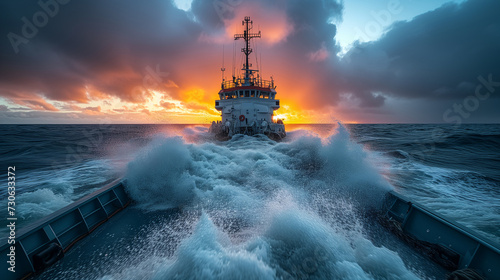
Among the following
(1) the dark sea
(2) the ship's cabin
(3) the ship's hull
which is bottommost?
(1) the dark sea

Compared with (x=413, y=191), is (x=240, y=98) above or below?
above

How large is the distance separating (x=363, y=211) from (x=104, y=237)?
7976 mm

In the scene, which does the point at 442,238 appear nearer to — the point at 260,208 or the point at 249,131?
the point at 260,208

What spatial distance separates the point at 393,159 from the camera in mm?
16328

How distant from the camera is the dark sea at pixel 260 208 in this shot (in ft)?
12.1

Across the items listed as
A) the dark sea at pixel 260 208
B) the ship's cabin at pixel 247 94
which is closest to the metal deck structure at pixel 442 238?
the dark sea at pixel 260 208

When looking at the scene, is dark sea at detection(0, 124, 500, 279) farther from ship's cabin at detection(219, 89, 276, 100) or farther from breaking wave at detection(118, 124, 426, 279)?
ship's cabin at detection(219, 89, 276, 100)

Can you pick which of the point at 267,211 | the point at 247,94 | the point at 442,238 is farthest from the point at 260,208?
the point at 247,94

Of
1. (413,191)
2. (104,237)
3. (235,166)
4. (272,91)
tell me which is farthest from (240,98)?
(104,237)

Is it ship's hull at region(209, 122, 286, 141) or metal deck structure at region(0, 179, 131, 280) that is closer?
metal deck structure at region(0, 179, 131, 280)

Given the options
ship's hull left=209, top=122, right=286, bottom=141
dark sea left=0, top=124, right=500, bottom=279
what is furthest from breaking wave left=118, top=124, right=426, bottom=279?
ship's hull left=209, top=122, right=286, bottom=141

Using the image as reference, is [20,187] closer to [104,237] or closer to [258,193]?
[104,237]

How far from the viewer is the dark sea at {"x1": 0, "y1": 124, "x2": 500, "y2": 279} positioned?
370cm

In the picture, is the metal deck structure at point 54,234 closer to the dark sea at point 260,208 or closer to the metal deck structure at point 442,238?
the dark sea at point 260,208
